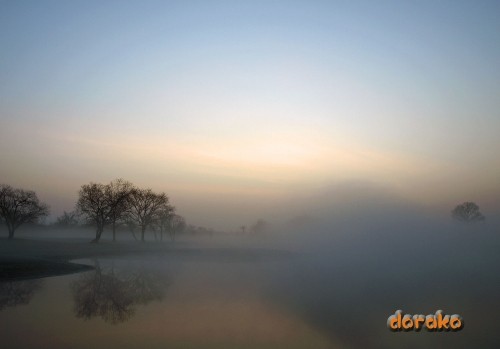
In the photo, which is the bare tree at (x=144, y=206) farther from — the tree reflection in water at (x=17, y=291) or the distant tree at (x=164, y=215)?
the tree reflection in water at (x=17, y=291)

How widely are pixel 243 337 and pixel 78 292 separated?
16.2 metres

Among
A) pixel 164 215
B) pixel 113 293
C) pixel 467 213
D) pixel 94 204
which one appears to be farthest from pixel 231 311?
pixel 467 213

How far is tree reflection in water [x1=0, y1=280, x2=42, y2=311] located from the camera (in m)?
21.7

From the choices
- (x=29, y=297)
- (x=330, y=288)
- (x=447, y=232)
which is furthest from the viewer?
(x=447, y=232)

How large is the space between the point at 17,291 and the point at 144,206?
3025 inches

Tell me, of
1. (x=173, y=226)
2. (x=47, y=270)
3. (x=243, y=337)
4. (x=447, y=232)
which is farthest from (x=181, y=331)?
(x=447, y=232)

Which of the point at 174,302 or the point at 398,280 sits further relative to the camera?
the point at 398,280

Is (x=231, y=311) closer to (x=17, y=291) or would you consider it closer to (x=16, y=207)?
(x=17, y=291)

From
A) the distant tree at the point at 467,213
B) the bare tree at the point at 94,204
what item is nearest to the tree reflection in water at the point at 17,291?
the bare tree at the point at 94,204

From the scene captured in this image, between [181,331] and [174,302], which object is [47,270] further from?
[181,331]

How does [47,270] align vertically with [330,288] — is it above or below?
above

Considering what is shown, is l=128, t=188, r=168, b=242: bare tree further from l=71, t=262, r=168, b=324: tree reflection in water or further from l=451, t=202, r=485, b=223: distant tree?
l=451, t=202, r=485, b=223: distant tree

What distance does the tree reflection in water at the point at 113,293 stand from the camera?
20.3m

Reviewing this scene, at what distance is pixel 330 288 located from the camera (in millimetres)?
31625
